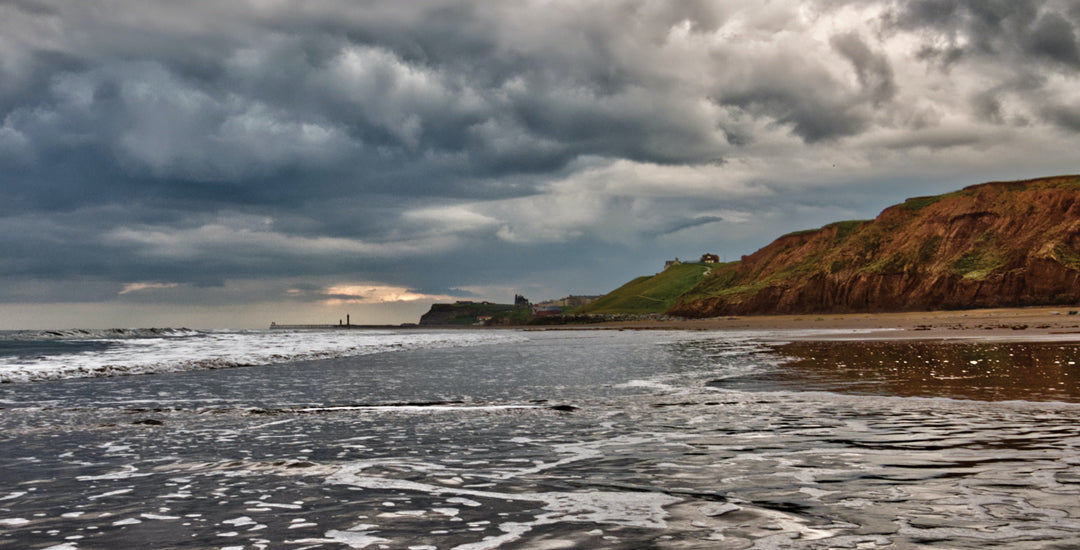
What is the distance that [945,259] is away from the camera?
265ft

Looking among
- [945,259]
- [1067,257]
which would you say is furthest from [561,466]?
[945,259]

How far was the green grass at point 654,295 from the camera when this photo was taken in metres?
173

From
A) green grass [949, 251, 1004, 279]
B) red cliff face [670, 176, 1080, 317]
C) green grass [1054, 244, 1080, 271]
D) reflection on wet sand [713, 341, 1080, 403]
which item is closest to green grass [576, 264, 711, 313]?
red cliff face [670, 176, 1080, 317]

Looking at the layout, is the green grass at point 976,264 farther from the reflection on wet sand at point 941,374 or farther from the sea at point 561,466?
the sea at point 561,466

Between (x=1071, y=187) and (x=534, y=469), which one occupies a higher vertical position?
(x=1071, y=187)

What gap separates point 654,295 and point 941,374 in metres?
169

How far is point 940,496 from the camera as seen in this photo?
200 inches

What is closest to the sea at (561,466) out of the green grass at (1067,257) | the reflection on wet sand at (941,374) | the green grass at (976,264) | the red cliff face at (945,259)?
the reflection on wet sand at (941,374)

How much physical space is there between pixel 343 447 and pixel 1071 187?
3756 inches

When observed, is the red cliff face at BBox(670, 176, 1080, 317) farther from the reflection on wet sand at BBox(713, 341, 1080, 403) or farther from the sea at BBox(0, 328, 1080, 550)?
the sea at BBox(0, 328, 1080, 550)

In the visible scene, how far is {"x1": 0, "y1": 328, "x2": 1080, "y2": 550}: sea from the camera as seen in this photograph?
4.50 meters

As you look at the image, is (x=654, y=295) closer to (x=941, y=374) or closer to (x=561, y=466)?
(x=941, y=374)

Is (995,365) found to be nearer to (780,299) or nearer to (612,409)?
(612,409)

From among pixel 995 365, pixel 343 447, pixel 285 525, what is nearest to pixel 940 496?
pixel 285 525
